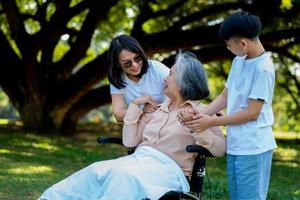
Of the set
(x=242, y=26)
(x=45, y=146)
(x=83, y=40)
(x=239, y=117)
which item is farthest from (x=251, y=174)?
(x=83, y=40)

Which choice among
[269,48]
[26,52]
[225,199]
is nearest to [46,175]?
[225,199]

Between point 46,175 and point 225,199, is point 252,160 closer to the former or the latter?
point 225,199

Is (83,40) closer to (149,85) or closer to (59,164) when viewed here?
(59,164)

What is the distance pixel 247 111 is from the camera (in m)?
3.74

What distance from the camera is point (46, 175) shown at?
7430 millimetres

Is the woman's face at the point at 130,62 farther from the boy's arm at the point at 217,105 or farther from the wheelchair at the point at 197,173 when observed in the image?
the wheelchair at the point at 197,173

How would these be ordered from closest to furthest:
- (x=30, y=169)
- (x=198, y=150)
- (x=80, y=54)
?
(x=198, y=150) → (x=30, y=169) → (x=80, y=54)

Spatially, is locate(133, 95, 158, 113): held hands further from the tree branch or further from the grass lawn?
the tree branch

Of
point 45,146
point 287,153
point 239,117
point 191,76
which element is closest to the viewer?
point 239,117

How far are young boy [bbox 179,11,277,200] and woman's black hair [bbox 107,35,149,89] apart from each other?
0.91 m

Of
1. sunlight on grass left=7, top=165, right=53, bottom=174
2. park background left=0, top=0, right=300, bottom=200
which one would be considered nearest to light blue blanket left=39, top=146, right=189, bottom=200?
sunlight on grass left=7, top=165, right=53, bottom=174

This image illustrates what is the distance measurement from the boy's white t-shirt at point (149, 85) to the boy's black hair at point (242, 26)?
3.74 feet

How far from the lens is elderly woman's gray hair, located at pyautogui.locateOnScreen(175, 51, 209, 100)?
4.25 m

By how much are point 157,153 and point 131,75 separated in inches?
29.3
